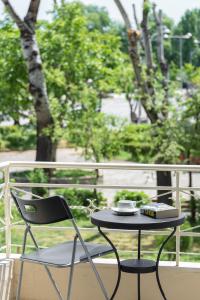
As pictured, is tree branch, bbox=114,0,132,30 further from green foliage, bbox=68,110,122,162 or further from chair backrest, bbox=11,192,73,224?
chair backrest, bbox=11,192,73,224

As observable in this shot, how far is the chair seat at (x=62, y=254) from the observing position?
12.9ft

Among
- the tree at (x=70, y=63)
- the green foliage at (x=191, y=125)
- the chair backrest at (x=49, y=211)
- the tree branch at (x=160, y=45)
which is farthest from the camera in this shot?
the tree at (x=70, y=63)

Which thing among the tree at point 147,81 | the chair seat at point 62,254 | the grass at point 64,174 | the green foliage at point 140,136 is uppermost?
the tree at point 147,81

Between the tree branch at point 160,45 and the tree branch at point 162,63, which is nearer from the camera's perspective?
the tree branch at point 162,63

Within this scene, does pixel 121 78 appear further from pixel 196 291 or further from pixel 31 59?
pixel 196 291

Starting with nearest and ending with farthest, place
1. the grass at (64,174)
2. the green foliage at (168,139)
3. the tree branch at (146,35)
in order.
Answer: the tree branch at (146,35) → the green foliage at (168,139) → the grass at (64,174)

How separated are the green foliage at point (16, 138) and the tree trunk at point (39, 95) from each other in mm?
14120

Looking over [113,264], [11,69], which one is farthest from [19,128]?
[113,264]

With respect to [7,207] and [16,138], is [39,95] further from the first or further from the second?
[16,138]

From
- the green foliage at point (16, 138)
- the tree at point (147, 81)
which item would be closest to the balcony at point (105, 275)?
the tree at point (147, 81)

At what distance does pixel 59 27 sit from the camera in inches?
A: 709

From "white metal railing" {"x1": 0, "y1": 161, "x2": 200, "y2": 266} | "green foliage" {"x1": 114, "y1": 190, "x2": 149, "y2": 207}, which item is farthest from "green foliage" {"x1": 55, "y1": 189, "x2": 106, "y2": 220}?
"white metal railing" {"x1": 0, "y1": 161, "x2": 200, "y2": 266}

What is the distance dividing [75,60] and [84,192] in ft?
16.8

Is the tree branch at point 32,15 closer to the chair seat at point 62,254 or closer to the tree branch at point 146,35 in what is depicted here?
the tree branch at point 146,35
